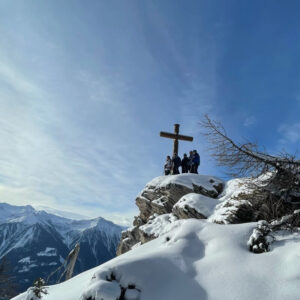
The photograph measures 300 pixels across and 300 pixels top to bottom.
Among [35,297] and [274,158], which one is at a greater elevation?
[274,158]

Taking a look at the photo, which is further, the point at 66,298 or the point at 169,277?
the point at 66,298

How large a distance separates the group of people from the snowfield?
11695 millimetres

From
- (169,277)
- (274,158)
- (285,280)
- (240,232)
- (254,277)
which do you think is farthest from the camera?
(274,158)

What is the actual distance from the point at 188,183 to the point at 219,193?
203 centimetres

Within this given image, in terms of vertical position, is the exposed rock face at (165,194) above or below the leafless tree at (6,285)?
above

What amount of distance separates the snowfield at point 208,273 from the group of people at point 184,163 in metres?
11.7

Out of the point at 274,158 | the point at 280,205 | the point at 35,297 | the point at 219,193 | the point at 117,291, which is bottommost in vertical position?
the point at 35,297

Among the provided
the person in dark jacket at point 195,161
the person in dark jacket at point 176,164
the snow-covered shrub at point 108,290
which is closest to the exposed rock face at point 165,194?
the person in dark jacket at point 176,164

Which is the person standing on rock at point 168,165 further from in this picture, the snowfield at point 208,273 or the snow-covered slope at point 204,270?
the snowfield at point 208,273

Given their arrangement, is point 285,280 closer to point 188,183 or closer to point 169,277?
point 169,277

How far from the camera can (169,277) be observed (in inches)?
200

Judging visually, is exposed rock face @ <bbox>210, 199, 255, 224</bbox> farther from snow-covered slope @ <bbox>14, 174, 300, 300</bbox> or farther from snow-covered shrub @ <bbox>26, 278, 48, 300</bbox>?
snow-covered shrub @ <bbox>26, 278, 48, 300</bbox>

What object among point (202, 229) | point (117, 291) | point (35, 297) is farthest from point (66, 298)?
point (202, 229)

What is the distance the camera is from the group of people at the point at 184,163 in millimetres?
17938
